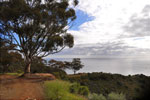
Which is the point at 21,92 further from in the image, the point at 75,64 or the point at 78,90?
the point at 75,64

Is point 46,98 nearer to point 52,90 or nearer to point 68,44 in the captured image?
point 52,90

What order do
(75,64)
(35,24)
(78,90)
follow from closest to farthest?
(78,90) < (35,24) < (75,64)

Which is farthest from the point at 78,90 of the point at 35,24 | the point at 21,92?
the point at 35,24

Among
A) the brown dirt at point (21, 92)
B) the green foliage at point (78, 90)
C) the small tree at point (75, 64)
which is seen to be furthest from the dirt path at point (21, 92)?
the small tree at point (75, 64)

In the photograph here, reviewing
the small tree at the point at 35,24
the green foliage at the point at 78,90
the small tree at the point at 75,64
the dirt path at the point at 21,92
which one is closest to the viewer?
the dirt path at the point at 21,92

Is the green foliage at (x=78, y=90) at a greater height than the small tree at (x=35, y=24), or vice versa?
the small tree at (x=35, y=24)

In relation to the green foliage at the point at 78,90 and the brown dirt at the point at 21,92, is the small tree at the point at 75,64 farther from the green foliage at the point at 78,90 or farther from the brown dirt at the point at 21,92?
the green foliage at the point at 78,90

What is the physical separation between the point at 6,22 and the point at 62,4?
5696 millimetres

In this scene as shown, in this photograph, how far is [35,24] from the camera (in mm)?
10945

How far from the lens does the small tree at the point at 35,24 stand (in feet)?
32.7

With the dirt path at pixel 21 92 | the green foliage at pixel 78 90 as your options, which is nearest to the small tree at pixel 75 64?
the dirt path at pixel 21 92

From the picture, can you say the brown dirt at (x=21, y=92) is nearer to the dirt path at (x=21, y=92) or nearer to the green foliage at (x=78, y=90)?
the dirt path at (x=21, y=92)

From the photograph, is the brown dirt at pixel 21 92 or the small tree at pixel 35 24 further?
the small tree at pixel 35 24

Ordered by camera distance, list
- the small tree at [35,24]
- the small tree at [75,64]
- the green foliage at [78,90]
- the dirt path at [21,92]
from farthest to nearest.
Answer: the small tree at [75,64]
the small tree at [35,24]
the green foliage at [78,90]
the dirt path at [21,92]
